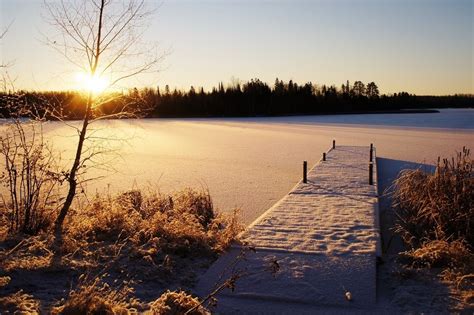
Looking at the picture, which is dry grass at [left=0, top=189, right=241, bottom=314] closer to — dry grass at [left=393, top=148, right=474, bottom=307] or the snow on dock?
the snow on dock

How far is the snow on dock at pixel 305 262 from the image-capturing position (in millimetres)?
4441

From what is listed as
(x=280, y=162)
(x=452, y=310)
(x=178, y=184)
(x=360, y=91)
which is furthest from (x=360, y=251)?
(x=360, y=91)

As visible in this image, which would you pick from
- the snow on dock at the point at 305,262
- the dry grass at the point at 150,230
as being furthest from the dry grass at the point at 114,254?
the snow on dock at the point at 305,262

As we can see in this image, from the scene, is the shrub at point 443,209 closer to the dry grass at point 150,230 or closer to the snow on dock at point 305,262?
the snow on dock at point 305,262

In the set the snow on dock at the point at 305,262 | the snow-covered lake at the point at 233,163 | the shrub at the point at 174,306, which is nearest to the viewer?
the shrub at the point at 174,306

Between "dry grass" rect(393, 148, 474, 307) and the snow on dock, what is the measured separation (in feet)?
1.86

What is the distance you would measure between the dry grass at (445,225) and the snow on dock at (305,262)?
1.86 ft

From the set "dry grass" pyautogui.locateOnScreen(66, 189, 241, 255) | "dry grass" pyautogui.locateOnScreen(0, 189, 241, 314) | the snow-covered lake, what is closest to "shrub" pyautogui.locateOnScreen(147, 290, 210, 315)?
"dry grass" pyautogui.locateOnScreen(0, 189, 241, 314)

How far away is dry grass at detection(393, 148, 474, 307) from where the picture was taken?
4855 millimetres

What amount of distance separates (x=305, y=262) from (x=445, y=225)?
242 cm

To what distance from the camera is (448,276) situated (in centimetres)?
474

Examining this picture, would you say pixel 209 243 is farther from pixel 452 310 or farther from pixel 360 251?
pixel 452 310

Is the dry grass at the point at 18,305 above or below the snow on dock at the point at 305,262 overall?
above

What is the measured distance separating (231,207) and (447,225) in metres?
4.24
